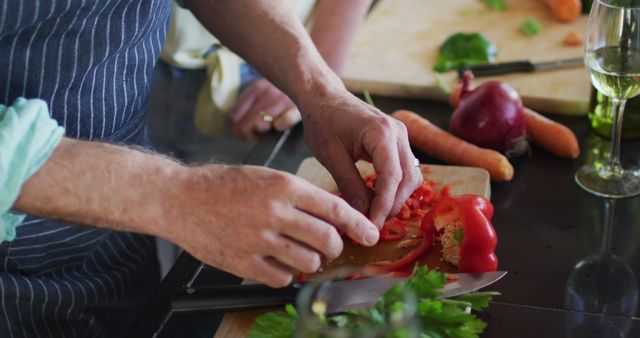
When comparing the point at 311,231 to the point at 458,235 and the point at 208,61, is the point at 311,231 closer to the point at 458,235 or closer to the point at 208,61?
the point at 458,235

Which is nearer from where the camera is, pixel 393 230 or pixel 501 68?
pixel 393 230

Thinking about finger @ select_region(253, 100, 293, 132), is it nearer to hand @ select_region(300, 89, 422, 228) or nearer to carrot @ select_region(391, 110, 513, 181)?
carrot @ select_region(391, 110, 513, 181)

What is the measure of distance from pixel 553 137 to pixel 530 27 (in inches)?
22.5

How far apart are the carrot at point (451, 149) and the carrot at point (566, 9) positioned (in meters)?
0.64

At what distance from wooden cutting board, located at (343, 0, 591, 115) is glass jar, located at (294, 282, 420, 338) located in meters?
1.00

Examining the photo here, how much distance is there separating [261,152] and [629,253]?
74cm

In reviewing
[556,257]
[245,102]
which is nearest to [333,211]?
[556,257]

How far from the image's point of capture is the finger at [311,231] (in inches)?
40.3

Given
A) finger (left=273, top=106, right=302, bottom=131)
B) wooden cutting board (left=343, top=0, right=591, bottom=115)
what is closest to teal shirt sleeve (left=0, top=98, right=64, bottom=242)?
finger (left=273, top=106, right=302, bottom=131)

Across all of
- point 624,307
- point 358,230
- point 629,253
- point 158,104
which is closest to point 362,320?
point 358,230

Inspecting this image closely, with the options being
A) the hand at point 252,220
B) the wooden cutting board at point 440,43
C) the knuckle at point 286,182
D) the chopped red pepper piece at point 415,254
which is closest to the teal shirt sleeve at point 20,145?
the hand at point 252,220

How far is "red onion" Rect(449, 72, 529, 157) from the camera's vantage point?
64.5 inches

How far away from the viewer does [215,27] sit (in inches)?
63.1

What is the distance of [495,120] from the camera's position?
1638 millimetres
